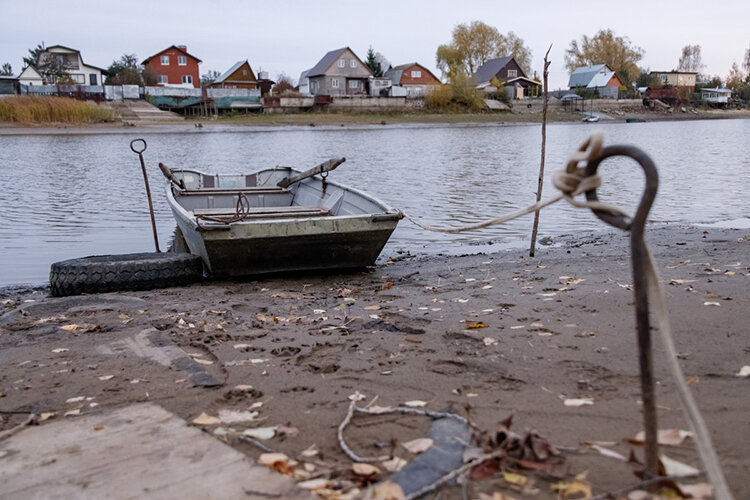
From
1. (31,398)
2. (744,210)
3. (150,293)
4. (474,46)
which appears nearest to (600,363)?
(31,398)

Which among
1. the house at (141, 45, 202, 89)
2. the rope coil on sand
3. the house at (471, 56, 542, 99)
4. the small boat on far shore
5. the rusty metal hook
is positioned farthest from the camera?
the house at (471, 56, 542, 99)

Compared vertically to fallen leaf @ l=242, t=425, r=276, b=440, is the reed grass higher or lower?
higher

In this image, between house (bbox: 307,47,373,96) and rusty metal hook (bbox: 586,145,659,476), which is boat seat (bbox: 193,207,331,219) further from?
house (bbox: 307,47,373,96)

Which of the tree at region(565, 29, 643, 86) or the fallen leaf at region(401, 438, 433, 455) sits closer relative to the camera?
the fallen leaf at region(401, 438, 433, 455)

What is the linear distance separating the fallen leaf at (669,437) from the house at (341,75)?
76.0m

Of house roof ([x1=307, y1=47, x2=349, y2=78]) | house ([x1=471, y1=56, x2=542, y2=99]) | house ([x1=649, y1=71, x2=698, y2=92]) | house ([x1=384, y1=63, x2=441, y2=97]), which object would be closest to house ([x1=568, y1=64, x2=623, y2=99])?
house ([x1=471, y1=56, x2=542, y2=99])

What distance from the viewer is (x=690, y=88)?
9919cm

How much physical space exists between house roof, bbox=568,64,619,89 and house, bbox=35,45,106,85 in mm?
61818

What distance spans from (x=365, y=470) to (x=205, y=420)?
1108mm

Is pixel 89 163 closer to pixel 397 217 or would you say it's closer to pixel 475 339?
pixel 397 217

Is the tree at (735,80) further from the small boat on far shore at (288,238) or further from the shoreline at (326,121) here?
the small boat on far shore at (288,238)

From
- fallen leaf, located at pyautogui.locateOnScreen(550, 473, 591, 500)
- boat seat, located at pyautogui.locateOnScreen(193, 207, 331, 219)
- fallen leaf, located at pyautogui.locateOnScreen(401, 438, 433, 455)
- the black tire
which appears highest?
boat seat, located at pyautogui.locateOnScreen(193, 207, 331, 219)

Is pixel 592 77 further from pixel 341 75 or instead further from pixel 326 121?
pixel 326 121

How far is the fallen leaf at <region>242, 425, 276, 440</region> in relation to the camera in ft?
10.3
